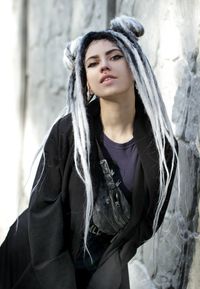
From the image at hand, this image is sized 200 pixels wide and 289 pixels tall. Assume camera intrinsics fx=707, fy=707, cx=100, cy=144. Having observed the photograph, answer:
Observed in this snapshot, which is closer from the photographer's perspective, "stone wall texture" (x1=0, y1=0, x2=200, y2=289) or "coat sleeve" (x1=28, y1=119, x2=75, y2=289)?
"coat sleeve" (x1=28, y1=119, x2=75, y2=289)

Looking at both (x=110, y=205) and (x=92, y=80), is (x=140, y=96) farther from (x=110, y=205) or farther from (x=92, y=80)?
(x=110, y=205)

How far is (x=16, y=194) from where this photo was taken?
5301 mm

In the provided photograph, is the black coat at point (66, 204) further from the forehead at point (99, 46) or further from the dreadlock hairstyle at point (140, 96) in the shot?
the forehead at point (99, 46)

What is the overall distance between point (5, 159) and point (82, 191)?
3.41 m

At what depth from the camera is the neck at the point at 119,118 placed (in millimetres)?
2107

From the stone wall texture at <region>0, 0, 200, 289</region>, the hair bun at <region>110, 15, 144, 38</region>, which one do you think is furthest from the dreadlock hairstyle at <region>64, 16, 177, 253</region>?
the stone wall texture at <region>0, 0, 200, 289</region>

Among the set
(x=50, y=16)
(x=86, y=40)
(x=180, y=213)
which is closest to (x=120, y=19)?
(x=86, y=40)

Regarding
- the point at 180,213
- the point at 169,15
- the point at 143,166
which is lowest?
the point at 180,213

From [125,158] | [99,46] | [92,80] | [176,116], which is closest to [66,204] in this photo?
[125,158]

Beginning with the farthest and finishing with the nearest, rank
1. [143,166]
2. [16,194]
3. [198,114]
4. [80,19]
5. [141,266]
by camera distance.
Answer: [16,194], [80,19], [141,266], [198,114], [143,166]

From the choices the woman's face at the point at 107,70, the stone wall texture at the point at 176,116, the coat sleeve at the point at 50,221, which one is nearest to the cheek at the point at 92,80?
the woman's face at the point at 107,70

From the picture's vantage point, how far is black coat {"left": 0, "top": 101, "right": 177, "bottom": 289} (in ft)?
6.86

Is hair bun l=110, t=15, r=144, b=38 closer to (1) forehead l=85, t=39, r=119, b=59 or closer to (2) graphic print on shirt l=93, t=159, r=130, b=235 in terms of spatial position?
(1) forehead l=85, t=39, r=119, b=59

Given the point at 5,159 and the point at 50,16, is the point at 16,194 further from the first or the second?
the point at 50,16
